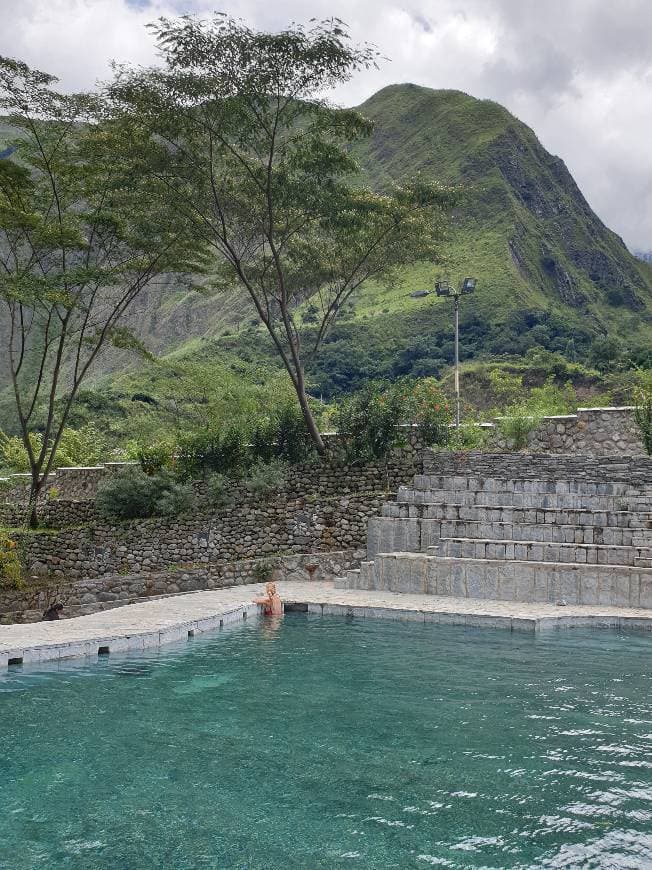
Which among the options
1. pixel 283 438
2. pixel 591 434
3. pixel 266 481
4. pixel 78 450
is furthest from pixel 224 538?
pixel 78 450

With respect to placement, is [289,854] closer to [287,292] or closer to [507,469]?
[507,469]

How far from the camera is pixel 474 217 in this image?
283 feet

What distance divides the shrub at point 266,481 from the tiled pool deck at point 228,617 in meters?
3.92

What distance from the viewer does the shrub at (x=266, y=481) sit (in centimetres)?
1828

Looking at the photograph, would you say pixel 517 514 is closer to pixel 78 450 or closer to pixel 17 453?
pixel 78 450

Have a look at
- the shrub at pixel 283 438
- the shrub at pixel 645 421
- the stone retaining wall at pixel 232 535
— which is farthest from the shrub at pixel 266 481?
the shrub at pixel 645 421

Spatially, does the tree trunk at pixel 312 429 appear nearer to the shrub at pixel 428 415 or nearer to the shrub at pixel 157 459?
the shrub at pixel 428 415

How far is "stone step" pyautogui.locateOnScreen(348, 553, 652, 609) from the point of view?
12.8 metres

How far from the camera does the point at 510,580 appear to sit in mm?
13602

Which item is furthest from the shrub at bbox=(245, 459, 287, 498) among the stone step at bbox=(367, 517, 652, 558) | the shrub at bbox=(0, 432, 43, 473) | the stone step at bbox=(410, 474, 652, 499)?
the shrub at bbox=(0, 432, 43, 473)

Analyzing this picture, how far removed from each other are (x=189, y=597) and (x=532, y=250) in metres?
76.9

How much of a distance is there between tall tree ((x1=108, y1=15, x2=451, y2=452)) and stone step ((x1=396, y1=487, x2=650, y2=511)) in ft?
10.7

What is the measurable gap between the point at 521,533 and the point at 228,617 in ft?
17.6

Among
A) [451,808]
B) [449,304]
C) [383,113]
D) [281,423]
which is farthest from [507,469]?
[383,113]
